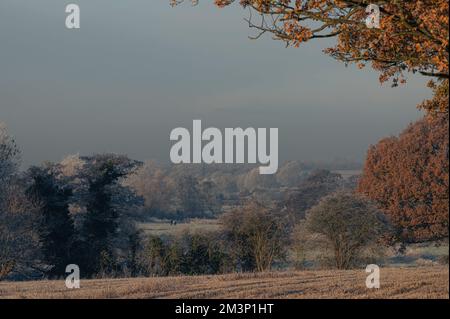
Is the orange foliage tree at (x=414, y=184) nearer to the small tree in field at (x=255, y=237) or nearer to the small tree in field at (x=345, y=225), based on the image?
the small tree in field at (x=345, y=225)

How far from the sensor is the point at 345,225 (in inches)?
1420

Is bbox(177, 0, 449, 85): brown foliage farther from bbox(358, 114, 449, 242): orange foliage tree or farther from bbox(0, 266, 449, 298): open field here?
bbox(358, 114, 449, 242): orange foliage tree

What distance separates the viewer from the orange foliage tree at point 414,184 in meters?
53.4

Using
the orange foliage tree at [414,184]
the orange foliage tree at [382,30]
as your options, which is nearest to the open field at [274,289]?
the orange foliage tree at [382,30]

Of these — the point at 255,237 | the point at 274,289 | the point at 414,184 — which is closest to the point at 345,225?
the point at 255,237

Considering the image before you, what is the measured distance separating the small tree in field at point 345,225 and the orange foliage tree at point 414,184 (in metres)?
15.6

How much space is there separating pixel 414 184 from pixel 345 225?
65.3 ft

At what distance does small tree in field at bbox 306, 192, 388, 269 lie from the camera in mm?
34606

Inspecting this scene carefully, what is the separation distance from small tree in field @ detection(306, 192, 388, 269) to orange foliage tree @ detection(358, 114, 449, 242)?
1557 centimetres

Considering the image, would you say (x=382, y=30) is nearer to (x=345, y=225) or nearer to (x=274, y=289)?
(x=274, y=289)
